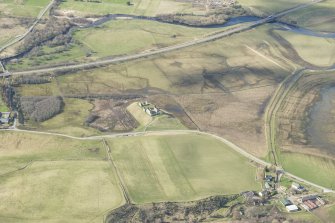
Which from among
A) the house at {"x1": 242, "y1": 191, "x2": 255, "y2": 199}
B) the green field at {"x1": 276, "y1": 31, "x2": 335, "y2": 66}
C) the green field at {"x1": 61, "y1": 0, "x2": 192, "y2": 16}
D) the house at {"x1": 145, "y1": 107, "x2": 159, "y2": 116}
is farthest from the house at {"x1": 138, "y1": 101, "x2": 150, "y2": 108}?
the green field at {"x1": 61, "y1": 0, "x2": 192, "y2": 16}

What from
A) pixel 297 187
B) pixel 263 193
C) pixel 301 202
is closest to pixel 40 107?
pixel 263 193

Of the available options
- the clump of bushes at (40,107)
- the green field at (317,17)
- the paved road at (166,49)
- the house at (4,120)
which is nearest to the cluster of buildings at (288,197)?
the clump of bushes at (40,107)

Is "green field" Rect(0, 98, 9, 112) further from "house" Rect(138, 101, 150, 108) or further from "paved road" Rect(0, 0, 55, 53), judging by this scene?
"paved road" Rect(0, 0, 55, 53)

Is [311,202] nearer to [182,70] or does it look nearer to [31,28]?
[182,70]

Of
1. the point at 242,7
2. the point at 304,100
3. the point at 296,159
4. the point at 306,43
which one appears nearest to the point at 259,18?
the point at 242,7

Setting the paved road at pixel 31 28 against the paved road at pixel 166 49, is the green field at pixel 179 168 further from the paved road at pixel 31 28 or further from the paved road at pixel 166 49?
the paved road at pixel 31 28

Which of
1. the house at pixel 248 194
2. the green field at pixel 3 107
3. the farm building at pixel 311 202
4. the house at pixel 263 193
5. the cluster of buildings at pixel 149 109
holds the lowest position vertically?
the green field at pixel 3 107
